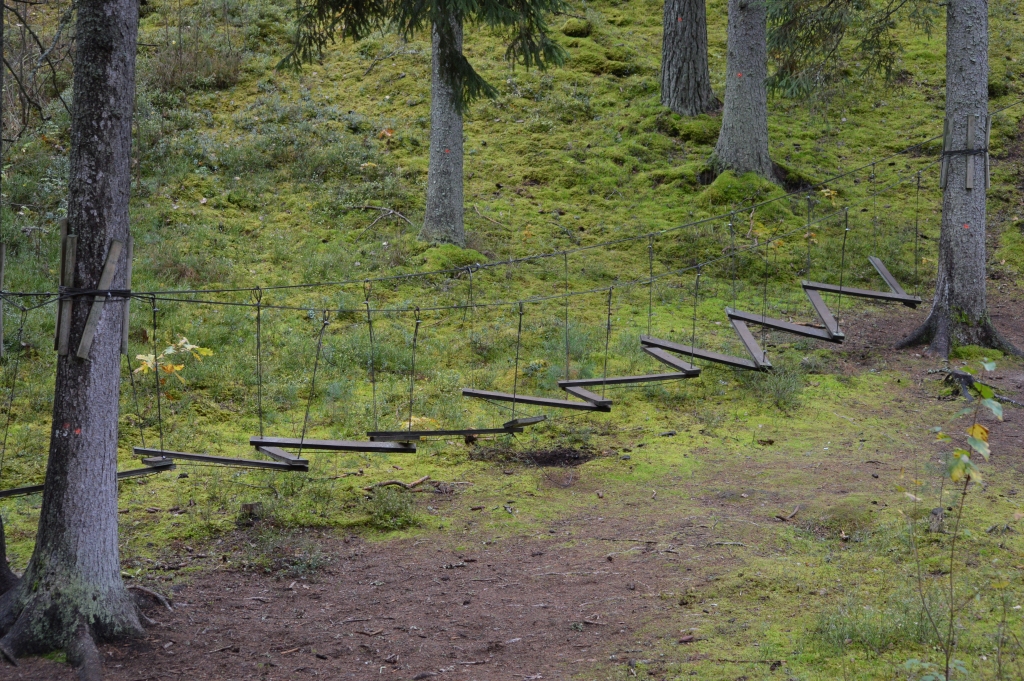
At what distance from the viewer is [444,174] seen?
462 inches

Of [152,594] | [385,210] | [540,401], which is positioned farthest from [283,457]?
[385,210]

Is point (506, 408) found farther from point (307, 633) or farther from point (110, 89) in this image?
point (110, 89)

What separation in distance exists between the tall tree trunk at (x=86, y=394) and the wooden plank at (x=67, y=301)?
0.03m

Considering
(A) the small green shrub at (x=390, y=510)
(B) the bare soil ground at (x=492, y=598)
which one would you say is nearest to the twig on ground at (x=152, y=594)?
(B) the bare soil ground at (x=492, y=598)

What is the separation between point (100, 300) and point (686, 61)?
469 inches

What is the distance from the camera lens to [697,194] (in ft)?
43.9

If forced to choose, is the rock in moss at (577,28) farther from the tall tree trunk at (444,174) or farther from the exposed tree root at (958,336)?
the exposed tree root at (958,336)

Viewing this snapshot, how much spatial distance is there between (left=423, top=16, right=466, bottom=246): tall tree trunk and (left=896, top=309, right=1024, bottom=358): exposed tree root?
592cm

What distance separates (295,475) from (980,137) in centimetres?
829

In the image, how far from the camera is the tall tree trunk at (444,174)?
11688 millimetres

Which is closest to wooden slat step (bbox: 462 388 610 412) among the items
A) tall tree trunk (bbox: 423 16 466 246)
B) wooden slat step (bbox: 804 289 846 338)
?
wooden slat step (bbox: 804 289 846 338)

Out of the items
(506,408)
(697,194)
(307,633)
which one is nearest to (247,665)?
(307,633)

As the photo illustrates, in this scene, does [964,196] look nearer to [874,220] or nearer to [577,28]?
[874,220]

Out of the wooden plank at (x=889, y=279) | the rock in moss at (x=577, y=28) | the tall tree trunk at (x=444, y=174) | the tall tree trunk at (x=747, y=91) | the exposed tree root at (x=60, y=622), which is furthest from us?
the rock in moss at (x=577, y=28)
